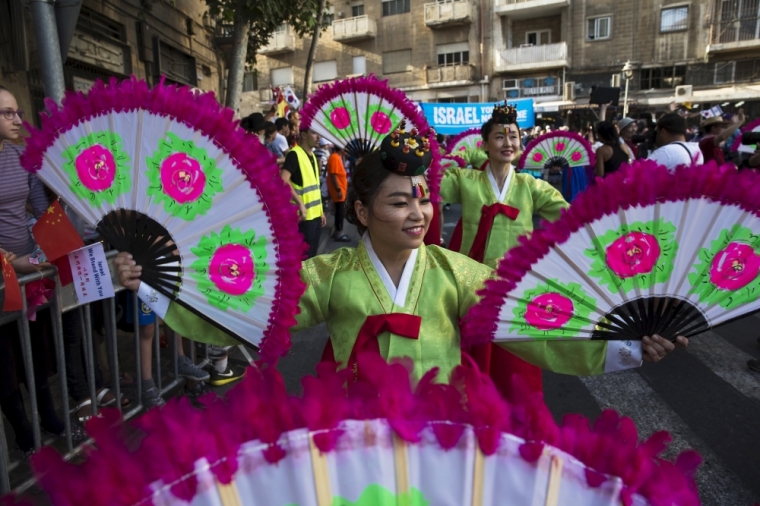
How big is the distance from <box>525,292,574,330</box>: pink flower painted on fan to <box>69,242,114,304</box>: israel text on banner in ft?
5.45

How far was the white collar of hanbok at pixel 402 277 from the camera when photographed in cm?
190

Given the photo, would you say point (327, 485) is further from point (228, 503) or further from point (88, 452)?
point (88, 452)

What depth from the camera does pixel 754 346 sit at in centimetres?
455

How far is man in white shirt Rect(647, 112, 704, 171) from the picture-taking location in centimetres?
450

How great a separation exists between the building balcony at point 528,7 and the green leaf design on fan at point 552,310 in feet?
95.5

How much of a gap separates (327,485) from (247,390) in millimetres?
179

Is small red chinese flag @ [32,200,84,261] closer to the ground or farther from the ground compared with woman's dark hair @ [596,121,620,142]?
closer to the ground

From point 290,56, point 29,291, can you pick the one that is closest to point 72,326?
point 29,291

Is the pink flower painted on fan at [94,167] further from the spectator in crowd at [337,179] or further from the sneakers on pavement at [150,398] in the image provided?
the spectator in crowd at [337,179]

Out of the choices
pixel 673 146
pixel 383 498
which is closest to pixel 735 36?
pixel 673 146

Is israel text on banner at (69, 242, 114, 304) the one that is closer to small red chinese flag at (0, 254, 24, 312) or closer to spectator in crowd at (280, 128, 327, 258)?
small red chinese flag at (0, 254, 24, 312)

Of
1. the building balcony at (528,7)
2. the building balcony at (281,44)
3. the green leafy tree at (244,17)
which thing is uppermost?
the building balcony at (528,7)

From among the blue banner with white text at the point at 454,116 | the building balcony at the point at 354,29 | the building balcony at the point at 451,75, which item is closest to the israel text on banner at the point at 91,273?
the blue banner with white text at the point at 454,116

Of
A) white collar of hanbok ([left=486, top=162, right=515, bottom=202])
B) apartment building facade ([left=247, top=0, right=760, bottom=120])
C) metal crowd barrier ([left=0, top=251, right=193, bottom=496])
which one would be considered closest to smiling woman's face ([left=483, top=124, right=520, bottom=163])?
white collar of hanbok ([left=486, top=162, right=515, bottom=202])
